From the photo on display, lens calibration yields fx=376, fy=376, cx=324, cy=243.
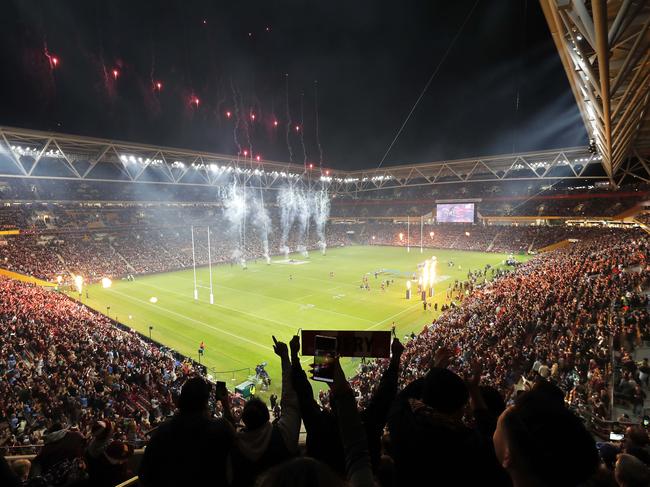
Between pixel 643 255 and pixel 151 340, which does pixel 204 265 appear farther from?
pixel 643 255

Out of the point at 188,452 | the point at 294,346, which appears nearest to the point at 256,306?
the point at 294,346

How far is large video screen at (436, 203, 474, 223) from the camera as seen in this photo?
218ft

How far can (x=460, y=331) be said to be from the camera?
18.7 metres

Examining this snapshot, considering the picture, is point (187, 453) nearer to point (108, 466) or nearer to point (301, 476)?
point (108, 466)

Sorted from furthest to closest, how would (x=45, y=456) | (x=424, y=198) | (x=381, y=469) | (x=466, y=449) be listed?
(x=424, y=198), (x=45, y=456), (x=381, y=469), (x=466, y=449)

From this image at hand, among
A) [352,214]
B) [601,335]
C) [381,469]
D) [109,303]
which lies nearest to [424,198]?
[352,214]

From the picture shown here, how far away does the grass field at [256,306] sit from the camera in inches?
923

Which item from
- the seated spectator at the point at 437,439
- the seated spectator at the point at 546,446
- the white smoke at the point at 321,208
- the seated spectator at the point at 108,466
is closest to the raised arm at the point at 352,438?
the seated spectator at the point at 437,439

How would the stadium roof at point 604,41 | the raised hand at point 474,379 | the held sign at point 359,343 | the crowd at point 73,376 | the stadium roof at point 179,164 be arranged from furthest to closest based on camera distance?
the stadium roof at point 179,164
the crowd at point 73,376
the stadium roof at point 604,41
the held sign at point 359,343
the raised hand at point 474,379

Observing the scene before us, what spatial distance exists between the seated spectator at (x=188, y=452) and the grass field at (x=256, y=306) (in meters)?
17.2

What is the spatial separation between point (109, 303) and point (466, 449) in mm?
Answer: 36658

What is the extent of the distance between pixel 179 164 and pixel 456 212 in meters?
47.4

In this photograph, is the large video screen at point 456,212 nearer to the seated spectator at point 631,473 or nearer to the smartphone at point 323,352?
the smartphone at point 323,352

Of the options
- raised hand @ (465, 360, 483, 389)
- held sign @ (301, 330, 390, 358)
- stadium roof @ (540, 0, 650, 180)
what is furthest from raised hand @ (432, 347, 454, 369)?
stadium roof @ (540, 0, 650, 180)
